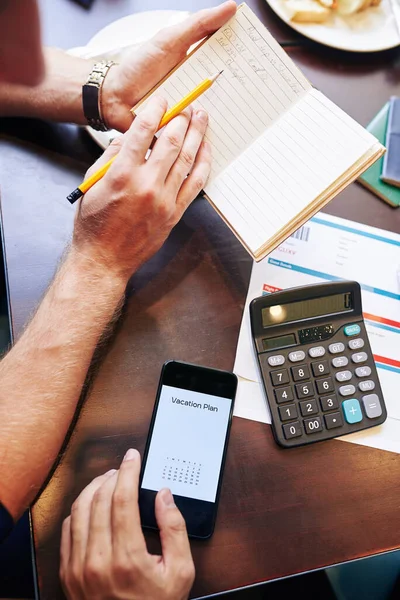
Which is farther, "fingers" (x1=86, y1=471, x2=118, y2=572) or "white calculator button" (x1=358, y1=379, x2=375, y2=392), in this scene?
"white calculator button" (x1=358, y1=379, x2=375, y2=392)

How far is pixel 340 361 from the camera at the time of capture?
0.65m

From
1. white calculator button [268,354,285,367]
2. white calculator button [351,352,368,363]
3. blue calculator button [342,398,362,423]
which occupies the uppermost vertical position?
white calculator button [351,352,368,363]

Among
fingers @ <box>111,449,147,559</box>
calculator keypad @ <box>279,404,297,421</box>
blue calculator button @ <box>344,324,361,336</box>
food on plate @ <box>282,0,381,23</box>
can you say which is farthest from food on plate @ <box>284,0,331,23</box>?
fingers @ <box>111,449,147,559</box>

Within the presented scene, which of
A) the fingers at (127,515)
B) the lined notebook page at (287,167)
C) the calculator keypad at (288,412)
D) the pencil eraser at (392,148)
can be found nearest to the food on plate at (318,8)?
the pencil eraser at (392,148)

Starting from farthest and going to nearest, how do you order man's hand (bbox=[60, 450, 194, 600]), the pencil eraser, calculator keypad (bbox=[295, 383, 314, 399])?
the pencil eraser < calculator keypad (bbox=[295, 383, 314, 399]) < man's hand (bbox=[60, 450, 194, 600])

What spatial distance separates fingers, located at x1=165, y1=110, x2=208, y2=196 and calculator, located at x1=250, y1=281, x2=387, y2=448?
0.18m

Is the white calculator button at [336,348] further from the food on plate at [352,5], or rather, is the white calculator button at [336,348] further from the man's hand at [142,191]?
the food on plate at [352,5]

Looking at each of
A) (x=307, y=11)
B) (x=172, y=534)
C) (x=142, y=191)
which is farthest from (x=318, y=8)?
(x=172, y=534)

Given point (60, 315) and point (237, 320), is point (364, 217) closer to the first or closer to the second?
point (237, 320)

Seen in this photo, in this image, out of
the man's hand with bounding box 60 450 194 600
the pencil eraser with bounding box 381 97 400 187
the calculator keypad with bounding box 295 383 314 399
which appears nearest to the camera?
the man's hand with bounding box 60 450 194 600

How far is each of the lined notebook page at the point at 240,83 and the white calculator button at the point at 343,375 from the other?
294 millimetres

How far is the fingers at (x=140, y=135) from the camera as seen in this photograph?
60cm

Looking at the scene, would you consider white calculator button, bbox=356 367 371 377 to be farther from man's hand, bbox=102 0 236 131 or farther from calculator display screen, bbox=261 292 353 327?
man's hand, bbox=102 0 236 131

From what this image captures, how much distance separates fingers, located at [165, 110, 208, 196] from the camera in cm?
62
